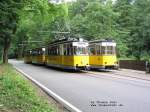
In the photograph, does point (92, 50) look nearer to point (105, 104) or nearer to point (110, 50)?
point (110, 50)

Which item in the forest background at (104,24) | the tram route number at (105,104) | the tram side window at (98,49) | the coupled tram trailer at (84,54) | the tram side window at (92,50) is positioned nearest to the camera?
the tram route number at (105,104)

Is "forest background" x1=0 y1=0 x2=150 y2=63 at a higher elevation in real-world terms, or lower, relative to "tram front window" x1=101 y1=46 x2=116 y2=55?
higher

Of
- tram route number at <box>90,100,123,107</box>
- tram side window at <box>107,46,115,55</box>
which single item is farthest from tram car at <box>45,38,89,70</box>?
tram route number at <box>90,100,123,107</box>

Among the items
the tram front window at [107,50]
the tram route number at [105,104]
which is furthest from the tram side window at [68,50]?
the tram route number at [105,104]

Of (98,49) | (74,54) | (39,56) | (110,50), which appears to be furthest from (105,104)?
(39,56)

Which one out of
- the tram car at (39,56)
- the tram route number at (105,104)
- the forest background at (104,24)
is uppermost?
the forest background at (104,24)

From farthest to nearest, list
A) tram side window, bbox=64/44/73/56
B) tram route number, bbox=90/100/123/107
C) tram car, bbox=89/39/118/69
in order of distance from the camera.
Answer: tram car, bbox=89/39/118/69 < tram side window, bbox=64/44/73/56 < tram route number, bbox=90/100/123/107

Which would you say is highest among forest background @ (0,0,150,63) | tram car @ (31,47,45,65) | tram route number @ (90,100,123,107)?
forest background @ (0,0,150,63)

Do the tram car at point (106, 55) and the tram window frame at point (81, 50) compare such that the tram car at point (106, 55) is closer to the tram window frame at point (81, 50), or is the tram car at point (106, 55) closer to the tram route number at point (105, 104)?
the tram window frame at point (81, 50)

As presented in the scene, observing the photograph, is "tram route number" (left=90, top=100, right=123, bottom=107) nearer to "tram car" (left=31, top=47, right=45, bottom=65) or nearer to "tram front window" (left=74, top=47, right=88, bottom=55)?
"tram front window" (left=74, top=47, right=88, bottom=55)

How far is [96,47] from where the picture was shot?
38344 millimetres

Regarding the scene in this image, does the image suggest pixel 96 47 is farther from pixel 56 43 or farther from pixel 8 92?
pixel 8 92

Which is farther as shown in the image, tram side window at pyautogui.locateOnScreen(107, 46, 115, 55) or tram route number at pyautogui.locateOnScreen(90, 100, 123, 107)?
tram side window at pyautogui.locateOnScreen(107, 46, 115, 55)

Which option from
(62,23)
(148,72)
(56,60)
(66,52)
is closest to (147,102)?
(148,72)
